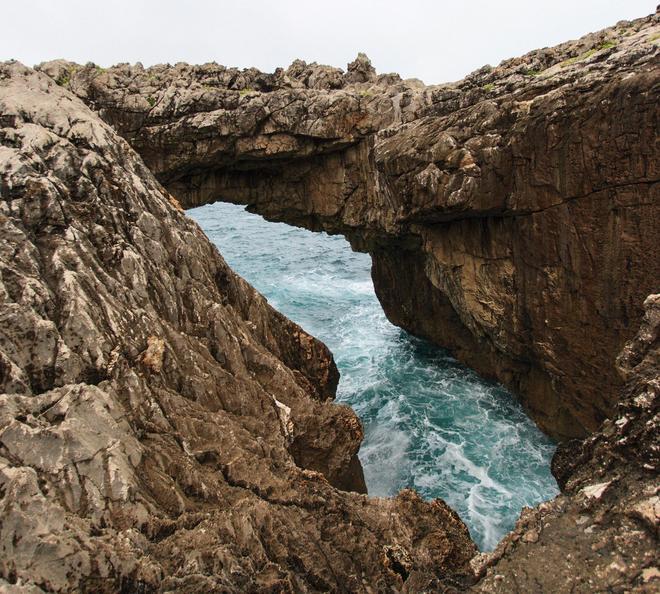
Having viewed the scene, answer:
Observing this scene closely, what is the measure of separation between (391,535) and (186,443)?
4.78m

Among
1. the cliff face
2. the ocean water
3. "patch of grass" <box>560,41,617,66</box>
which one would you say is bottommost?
the ocean water

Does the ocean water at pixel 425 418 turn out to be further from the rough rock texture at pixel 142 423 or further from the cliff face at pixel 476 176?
the rough rock texture at pixel 142 423

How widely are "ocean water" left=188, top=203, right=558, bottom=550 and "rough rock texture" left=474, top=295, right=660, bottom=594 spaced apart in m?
12.8

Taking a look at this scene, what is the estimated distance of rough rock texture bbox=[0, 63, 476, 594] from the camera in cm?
734

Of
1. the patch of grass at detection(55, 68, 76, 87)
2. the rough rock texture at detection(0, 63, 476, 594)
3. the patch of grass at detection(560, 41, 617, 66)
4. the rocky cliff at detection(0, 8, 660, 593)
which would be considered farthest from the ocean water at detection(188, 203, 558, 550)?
the patch of grass at detection(55, 68, 76, 87)

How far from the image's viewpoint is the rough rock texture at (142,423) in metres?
7.34

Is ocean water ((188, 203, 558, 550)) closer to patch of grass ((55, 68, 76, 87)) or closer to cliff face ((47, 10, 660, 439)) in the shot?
cliff face ((47, 10, 660, 439))

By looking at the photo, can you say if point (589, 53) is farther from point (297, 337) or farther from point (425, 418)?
point (425, 418)

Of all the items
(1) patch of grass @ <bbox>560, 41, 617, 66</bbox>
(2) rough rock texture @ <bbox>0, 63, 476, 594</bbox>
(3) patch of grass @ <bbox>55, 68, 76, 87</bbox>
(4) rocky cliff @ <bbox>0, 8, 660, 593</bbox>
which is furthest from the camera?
(3) patch of grass @ <bbox>55, 68, 76, 87</bbox>

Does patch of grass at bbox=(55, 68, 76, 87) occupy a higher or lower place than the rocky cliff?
higher

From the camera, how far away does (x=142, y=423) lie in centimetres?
963

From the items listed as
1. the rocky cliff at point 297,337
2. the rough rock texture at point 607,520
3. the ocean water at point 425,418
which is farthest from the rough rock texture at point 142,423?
the ocean water at point 425,418

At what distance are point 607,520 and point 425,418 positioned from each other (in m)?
20.9

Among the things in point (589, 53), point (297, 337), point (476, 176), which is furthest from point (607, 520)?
point (589, 53)
